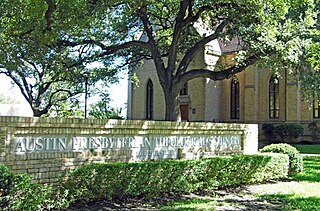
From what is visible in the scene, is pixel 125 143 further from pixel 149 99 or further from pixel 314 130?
pixel 149 99

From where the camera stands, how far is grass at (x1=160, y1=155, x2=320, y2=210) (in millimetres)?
8711

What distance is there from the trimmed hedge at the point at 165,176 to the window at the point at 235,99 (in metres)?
21.2

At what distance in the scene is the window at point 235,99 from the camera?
112ft

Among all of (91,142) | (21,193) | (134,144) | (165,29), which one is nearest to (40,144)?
(21,193)

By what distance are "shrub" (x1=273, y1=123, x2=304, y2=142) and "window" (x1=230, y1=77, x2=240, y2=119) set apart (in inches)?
192

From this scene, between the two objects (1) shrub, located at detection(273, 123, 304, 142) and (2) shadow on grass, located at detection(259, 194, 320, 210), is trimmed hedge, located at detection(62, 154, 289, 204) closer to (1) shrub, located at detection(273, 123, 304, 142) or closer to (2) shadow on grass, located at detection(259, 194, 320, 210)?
(2) shadow on grass, located at detection(259, 194, 320, 210)

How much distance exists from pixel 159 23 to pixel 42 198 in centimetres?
1494

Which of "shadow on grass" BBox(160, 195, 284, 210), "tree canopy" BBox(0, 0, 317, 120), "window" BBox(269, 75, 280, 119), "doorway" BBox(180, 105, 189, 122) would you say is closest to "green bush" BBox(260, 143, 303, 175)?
"tree canopy" BBox(0, 0, 317, 120)

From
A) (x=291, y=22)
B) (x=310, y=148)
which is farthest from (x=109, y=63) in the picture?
(x=310, y=148)

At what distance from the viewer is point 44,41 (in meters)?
13.8

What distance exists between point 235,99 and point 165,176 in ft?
83.9

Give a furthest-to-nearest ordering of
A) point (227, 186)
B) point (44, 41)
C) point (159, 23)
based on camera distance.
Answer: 1. point (159, 23)
2. point (44, 41)
3. point (227, 186)

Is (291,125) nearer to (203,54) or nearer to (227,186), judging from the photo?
(203,54)

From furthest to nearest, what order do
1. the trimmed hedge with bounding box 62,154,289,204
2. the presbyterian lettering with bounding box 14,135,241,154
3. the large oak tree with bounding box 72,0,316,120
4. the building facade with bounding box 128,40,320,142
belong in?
the building facade with bounding box 128,40,320,142 < the large oak tree with bounding box 72,0,316,120 < the trimmed hedge with bounding box 62,154,289,204 < the presbyterian lettering with bounding box 14,135,241,154
